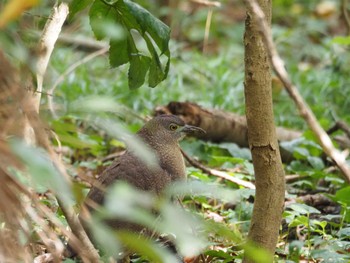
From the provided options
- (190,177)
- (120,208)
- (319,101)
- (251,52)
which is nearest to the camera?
(120,208)

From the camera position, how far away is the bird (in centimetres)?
408

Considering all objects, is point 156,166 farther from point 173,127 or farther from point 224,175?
point 224,175

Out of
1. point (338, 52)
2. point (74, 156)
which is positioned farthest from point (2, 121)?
point (338, 52)

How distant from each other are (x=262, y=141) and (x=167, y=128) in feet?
5.60

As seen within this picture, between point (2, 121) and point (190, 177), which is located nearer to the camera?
point (2, 121)

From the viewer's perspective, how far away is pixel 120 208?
2080 mm

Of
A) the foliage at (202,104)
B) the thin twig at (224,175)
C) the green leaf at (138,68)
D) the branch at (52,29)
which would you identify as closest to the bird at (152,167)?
the foliage at (202,104)

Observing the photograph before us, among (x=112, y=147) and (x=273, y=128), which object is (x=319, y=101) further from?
(x=273, y=128)

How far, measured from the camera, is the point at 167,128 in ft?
16.2

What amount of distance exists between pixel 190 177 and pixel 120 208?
3.10 metres

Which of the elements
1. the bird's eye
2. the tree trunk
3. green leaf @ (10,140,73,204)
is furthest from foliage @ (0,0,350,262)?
the bird's eye

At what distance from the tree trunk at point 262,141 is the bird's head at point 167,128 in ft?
5.09

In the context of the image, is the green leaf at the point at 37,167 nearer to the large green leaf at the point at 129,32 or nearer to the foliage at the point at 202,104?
the foliage at the point at 202,104

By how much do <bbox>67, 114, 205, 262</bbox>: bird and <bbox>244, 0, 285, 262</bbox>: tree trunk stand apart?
78 cm
